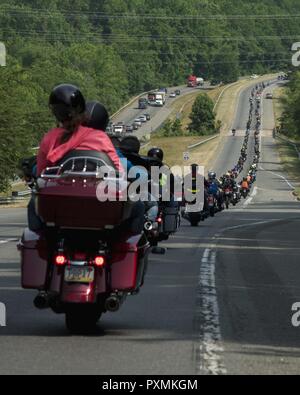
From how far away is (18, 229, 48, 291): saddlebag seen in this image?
987 cm

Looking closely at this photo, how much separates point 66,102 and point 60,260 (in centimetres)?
122

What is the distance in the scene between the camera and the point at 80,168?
9.84 metres

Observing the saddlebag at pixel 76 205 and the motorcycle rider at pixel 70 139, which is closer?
the saddlebag at pixel 76 205

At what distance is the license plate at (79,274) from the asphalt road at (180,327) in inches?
19.9

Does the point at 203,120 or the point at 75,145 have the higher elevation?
A: the point at 75,145

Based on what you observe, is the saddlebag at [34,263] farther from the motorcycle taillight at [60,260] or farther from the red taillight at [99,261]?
the red taillight at [99,261]

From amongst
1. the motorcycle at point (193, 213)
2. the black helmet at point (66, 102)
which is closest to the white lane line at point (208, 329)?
the black helmet at point (66, 102)

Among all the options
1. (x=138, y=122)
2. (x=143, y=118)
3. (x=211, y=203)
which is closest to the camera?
(x=211, y=203)

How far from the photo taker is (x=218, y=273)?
18.0 meters

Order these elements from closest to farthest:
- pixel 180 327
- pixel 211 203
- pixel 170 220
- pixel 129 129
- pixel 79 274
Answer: pixel 79 274
pixel 180 327
pixel 170 220
pixel 211 203
pixel 129 129

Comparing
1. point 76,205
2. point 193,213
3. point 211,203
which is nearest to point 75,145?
point 76,205

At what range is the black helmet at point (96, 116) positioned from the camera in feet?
33.8

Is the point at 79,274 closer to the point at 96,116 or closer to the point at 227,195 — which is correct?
the point at 96,116
